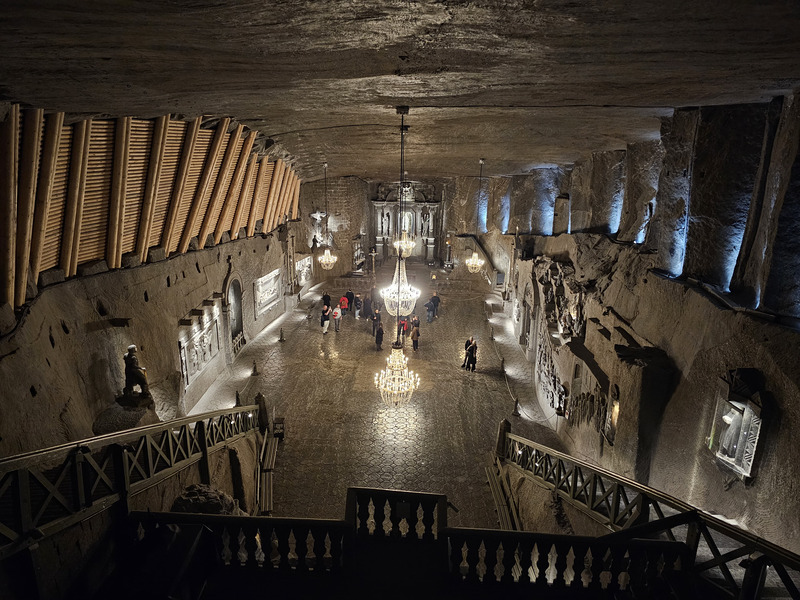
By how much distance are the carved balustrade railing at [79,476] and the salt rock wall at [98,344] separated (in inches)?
39.8

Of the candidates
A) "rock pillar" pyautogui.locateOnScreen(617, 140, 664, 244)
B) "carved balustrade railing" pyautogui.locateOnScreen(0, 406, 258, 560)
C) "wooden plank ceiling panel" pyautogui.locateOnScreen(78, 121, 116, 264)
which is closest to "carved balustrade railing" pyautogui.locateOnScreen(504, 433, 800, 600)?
"carved balustrade railing" pyautogui.locateOnScreen(0, 406, 258, 560)

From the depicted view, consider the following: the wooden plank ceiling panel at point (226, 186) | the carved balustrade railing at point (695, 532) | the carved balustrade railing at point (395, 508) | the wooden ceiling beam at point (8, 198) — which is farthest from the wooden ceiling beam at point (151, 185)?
the carved balustrade railing at point (695, 532)

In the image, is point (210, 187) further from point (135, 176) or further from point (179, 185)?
point (135, 176)

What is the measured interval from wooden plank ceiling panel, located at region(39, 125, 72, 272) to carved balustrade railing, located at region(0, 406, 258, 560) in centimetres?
323

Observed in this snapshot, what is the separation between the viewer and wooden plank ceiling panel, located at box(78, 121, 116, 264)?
266 inches

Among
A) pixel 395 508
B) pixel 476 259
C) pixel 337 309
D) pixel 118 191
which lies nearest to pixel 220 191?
pixel 118 191

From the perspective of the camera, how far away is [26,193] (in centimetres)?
576

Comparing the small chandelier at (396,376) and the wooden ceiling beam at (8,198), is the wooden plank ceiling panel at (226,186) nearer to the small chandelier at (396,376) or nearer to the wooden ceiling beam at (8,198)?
the wooden ceiling beam at (8,198)

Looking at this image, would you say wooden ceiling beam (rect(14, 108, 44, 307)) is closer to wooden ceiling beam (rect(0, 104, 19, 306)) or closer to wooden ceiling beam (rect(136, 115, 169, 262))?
wooden ceiling beam (rect(0, 104, 19, 306))

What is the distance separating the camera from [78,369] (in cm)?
727

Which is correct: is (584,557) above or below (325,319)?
above

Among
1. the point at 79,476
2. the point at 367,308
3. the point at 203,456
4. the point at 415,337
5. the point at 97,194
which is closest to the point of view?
the point at 79,476

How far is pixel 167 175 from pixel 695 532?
9.68 metres

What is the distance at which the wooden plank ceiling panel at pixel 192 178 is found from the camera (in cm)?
918
